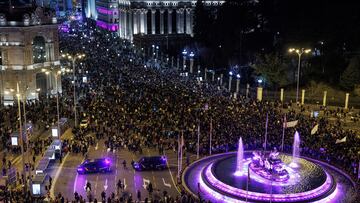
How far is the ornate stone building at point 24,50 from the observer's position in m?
69.6

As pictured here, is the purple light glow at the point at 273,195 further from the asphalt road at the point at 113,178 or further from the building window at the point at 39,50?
the building window at the point at 39,50

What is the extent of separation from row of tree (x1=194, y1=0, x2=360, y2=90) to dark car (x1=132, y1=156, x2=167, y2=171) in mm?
38263

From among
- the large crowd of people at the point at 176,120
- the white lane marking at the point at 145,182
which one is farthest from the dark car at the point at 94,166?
the large crowd of people at the point at 176,120

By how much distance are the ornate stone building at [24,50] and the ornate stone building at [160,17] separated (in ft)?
286

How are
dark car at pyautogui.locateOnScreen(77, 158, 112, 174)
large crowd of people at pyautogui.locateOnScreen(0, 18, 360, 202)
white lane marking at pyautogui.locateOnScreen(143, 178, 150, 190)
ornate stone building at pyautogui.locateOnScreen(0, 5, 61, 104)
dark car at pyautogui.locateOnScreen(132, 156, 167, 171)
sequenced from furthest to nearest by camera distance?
1. ornate stone building at pyautogui.locateOnScreen(0, 5, 61, 104)
2. large crowd of people at pyautogui.locateOnScreen(0, 18, 360, 202)
3. dark car at pyautogui.locateOnScreen(132, 156, 167, 171)
4. dark car at pyautogui.locateOnScreen(77, 158, 112, 174)
5. white lane marking at pyautogui.locateOnScreen(143, 178, 150, 190)

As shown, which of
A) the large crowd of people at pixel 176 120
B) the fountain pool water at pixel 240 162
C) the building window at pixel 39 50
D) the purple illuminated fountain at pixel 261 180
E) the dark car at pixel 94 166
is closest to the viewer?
the purple illuminated fountain at pixel 261 180

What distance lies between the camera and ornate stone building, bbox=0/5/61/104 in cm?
6956

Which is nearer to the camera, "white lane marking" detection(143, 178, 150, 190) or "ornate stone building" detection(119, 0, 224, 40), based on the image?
"white lane marking" detection(143, 178, 150, 190)

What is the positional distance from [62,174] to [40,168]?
7.78ft

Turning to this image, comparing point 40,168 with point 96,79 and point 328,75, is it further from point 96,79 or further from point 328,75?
point 328,75

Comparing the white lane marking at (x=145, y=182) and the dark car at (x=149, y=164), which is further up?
the dark car at (x=149, y=164)

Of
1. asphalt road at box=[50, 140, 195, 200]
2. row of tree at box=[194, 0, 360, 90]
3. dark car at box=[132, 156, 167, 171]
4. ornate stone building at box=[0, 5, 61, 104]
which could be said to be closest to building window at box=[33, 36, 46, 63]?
ornate stone building at box=[0, 5, 61, 104]

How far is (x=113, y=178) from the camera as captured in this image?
129ft

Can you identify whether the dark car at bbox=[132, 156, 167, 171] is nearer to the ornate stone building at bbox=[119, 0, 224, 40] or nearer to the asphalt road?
the asphalt road
